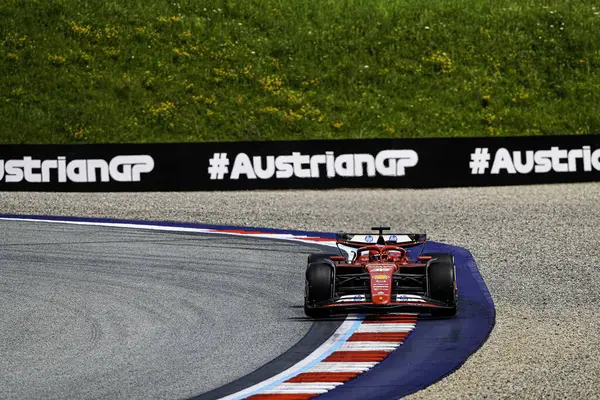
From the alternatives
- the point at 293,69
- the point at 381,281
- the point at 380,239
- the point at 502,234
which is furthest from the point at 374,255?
the point at 293,69

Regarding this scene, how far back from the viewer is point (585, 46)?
43281mm

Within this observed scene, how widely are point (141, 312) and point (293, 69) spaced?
31352mm

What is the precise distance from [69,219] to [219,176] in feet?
23.5

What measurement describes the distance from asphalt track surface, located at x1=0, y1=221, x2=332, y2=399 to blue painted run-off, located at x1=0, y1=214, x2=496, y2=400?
965 millimetres

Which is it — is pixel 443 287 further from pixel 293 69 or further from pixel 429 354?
pixel 293 69

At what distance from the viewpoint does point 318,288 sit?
9828 millimetres

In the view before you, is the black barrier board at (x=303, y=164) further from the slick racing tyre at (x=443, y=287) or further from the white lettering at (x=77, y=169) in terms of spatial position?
the slick racing tyre at (x=443, y=287)

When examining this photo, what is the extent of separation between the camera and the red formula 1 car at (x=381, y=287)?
380 inches

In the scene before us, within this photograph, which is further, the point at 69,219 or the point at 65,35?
the point at 65,35

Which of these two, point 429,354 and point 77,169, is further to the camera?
point 77,169

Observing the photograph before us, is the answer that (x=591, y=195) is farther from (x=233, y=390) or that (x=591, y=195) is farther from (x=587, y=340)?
(x=233, y=390)

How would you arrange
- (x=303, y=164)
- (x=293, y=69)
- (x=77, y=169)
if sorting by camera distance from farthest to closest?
(x=293, y=69), (x=303, y=164), (x=77, y=169)

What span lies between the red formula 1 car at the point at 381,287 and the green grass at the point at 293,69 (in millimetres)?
27840

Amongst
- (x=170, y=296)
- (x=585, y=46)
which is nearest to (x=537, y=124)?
(x=585, y=46)
